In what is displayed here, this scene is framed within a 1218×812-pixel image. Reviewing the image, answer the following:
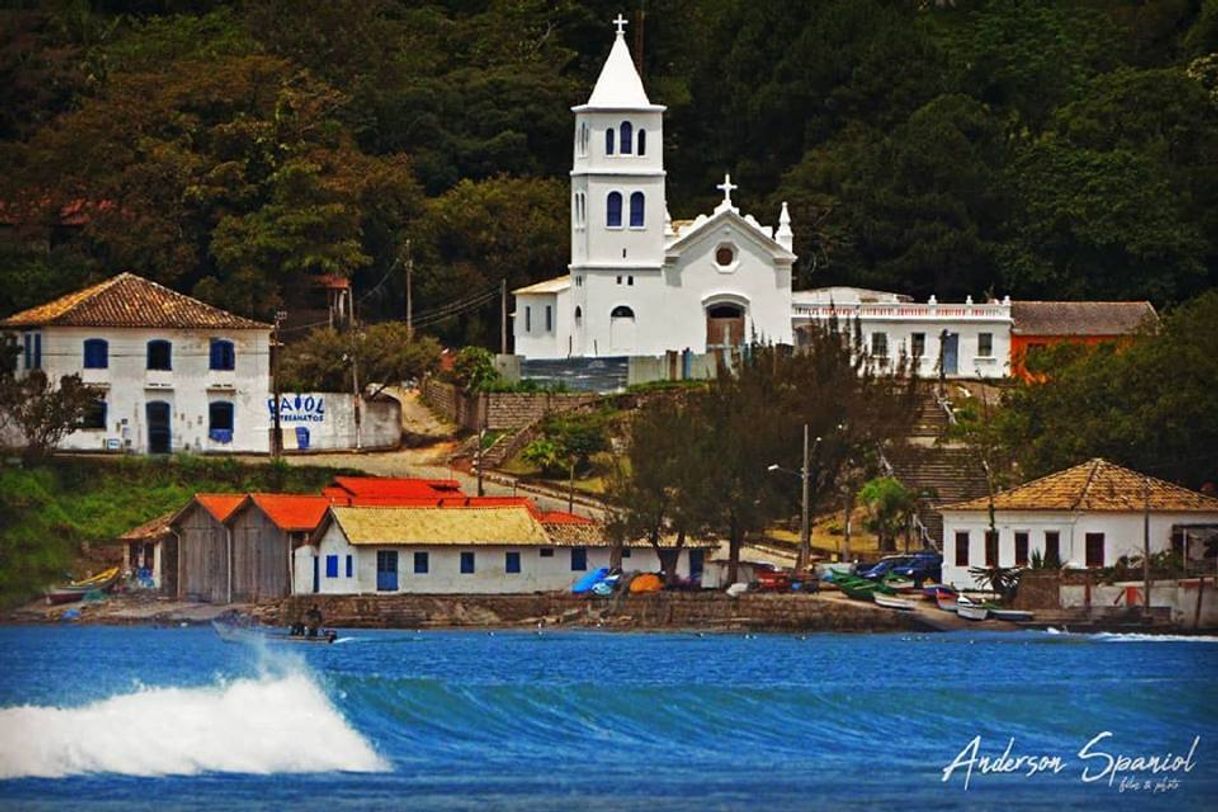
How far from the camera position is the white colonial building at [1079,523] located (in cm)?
10056

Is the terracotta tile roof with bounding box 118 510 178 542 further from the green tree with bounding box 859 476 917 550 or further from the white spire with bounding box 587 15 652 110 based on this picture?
the white spire with bounding box 587 15 652 110

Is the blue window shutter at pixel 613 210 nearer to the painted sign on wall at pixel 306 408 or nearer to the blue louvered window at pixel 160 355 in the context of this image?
the painted sign on wall at pixel 306 408

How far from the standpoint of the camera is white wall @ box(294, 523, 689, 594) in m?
102

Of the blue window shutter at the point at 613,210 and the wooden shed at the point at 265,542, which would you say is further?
the blue window shutter at the point at 613,210

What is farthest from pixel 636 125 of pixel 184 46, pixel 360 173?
pixel 184 46

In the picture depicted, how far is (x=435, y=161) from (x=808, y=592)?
106 ft

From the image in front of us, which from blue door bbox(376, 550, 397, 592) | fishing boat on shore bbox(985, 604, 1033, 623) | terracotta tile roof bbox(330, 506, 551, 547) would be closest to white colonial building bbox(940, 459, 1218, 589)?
fishing boat on shore bbox(985, 604, 1033, 623)

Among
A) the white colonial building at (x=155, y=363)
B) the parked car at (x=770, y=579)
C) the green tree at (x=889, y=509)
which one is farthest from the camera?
the white colonial building at (x=155, y=363)

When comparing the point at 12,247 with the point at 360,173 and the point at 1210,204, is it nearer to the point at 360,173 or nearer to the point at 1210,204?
the point at 360,173

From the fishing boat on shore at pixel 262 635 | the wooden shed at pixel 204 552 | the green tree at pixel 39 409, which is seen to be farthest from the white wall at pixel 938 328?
the fishing boat on shore at pixel 262 635

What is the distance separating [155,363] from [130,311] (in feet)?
4.77

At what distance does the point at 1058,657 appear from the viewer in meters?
92.2

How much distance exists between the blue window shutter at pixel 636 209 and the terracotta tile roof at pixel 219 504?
20.5m

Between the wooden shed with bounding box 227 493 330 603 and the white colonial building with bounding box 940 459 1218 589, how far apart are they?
14312mm
